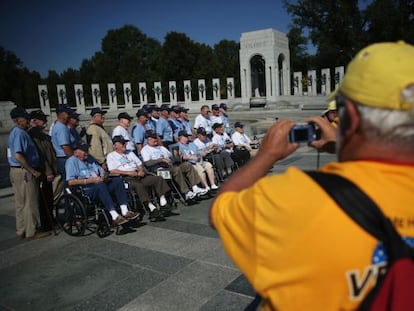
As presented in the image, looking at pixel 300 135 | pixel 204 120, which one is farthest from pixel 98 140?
pixel 300 135

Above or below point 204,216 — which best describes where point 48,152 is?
above

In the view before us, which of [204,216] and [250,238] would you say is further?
[204,216]

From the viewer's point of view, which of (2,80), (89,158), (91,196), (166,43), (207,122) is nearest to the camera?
(91,196)

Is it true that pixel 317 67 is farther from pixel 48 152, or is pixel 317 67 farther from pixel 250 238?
pixel 250 238

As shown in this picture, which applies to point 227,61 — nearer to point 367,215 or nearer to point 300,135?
point 300,135

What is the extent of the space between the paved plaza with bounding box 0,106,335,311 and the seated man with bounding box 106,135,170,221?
0.43m

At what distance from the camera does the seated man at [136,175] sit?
5918mm

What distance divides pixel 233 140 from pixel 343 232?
8.01m

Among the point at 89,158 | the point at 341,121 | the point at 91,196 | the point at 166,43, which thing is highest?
the point at 166,43

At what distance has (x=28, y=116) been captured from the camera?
18.0 ft

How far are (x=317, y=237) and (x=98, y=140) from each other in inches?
247

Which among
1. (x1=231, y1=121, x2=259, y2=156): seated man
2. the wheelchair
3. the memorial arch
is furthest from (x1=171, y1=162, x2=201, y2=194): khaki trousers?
the memorial arch

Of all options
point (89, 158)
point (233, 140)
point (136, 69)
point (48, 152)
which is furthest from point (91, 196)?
point (136, 69)

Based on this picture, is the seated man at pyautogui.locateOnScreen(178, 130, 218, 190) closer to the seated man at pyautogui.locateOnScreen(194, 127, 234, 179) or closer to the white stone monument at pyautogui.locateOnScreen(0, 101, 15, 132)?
the seated man at pyautogui.locateOnScreen(194, 127, 234, 179)
